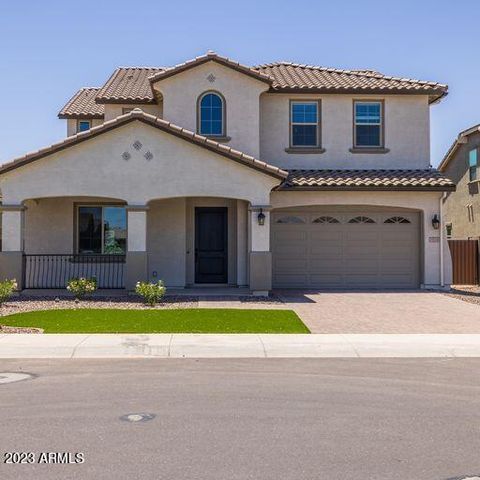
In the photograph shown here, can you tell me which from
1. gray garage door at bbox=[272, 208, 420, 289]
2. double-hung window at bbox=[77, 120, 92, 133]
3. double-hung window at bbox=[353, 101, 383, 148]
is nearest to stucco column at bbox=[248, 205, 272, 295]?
gray garage door at bbox=[272, 208, 420, 289]

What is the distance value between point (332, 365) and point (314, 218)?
36.9ft

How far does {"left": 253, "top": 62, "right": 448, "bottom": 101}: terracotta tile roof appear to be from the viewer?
69.4 feet

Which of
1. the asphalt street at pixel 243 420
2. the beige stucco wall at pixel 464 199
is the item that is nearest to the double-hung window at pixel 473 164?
the beige stucco wall at pixel 464 199

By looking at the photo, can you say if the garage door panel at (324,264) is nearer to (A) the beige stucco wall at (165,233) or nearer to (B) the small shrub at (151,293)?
(A) the beige stucco wall at (165,233)

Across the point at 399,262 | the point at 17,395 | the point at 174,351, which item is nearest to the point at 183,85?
the point at 399,262

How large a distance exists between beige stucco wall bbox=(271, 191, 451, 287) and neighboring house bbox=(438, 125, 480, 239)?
868cm

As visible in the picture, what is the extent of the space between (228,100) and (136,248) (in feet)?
20.0

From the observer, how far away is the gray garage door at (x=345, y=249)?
814 inches

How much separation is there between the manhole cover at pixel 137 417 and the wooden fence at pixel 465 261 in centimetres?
1927

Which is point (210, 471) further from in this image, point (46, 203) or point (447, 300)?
point (46, 203)

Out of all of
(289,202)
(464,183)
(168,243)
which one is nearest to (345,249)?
(289,202)

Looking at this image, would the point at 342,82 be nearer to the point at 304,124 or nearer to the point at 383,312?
the point at 304,124

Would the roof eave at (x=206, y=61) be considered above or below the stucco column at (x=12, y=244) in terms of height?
above

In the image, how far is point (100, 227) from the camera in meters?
20.9
